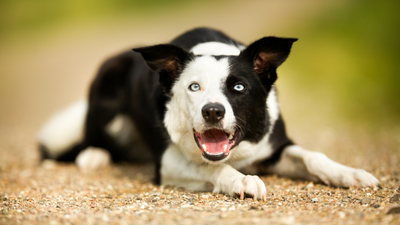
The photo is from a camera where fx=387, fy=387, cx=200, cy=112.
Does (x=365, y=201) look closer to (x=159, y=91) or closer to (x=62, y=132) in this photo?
(x=159, y=91)

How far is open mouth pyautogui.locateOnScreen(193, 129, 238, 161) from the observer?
3.14 metres

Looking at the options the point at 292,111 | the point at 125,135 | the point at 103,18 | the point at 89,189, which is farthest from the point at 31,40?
the point at 89,189

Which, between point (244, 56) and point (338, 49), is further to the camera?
point (338, 49)

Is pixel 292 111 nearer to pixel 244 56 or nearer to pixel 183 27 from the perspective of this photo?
pixel 244 56

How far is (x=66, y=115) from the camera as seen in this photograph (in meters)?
5.81

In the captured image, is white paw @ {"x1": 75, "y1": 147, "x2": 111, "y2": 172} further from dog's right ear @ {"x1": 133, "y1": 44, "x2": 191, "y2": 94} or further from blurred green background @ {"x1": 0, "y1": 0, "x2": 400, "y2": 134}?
blurred green background @ {"x1": 0, "y1": 0, "x2": 400, "y2": 134}

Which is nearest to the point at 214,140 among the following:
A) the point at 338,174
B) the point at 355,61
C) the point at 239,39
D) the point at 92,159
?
the point at 338,174

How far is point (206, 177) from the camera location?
3490mm

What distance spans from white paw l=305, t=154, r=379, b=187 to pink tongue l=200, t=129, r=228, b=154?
942 millimetres

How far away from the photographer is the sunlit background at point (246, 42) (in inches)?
373

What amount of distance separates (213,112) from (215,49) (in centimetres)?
102

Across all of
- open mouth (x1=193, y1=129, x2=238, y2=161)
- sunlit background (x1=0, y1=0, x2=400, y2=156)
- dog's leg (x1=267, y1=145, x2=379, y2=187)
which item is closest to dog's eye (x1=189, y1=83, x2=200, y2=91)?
open mouth (x1=193, y1=129, x2=238, y2=161)

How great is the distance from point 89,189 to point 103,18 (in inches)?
666

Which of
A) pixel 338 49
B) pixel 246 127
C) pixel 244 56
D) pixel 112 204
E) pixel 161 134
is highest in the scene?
pixel 338 49
